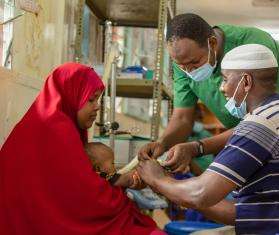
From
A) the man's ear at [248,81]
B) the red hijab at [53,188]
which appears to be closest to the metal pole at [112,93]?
the red hijab at [53,188]

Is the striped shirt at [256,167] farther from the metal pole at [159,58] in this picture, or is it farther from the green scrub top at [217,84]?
the metal pole at [159,58]

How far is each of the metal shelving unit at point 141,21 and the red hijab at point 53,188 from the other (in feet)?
3.24

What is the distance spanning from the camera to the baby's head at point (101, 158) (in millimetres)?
1683

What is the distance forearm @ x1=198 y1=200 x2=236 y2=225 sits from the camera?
1.60 metres

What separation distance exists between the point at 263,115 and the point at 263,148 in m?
0.10

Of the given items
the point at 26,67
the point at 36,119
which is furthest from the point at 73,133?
the point at 26,67

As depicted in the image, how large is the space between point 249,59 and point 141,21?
1.81 meters

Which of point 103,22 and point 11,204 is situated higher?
point 103,22

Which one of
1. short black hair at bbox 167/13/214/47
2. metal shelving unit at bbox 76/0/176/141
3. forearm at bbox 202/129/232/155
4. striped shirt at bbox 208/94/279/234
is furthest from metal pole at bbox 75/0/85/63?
striped shirt at bbox 208/94/279/234

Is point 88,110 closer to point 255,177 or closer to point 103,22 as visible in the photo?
point 255,177

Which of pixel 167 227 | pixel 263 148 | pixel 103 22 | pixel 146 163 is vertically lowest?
pixel 167 227

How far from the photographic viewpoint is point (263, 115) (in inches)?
55.0

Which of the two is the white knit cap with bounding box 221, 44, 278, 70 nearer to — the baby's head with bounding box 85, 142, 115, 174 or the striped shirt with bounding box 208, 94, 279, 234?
the striped shirt with bounding box 208, 94, 279, 234

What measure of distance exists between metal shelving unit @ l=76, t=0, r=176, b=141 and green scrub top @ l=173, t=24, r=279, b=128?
0.36 meters
